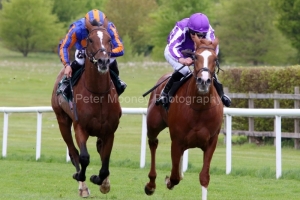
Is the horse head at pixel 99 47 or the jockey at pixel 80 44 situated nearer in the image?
the horse head at pixel 99 47

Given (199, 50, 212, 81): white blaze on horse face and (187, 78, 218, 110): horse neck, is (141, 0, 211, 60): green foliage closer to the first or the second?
(187, 78, 218, 110): horse neck

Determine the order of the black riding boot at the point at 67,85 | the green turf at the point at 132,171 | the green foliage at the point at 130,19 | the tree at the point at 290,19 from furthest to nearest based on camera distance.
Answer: the green foliage at the point at 130,19
the tree at the point at 290,19
the black riding boot at the point at 67,85
the green turf at the point at 132,171

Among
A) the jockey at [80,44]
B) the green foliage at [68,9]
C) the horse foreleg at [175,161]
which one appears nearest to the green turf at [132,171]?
the horse foreleg at [175,161]

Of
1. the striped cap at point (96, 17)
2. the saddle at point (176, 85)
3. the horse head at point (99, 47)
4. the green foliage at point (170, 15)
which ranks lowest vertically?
the saddle at point (176, 85)

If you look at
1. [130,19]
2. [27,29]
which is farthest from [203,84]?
[130,19]

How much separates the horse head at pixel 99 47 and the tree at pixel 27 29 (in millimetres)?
55508

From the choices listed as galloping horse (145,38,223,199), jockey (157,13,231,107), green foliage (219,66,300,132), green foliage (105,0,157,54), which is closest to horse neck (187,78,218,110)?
galloping horse (145,38,223,199)

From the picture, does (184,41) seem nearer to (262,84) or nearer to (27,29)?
(262,84)

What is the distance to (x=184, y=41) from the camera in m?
8.27

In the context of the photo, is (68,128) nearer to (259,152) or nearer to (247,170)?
(247,170)

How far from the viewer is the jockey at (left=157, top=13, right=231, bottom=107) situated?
793cm

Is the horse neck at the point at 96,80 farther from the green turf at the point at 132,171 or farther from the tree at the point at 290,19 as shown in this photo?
the tree at the point at 290,19

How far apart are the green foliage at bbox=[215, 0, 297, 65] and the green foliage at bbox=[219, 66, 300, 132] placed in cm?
3751

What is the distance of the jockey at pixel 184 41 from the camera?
7934mm
